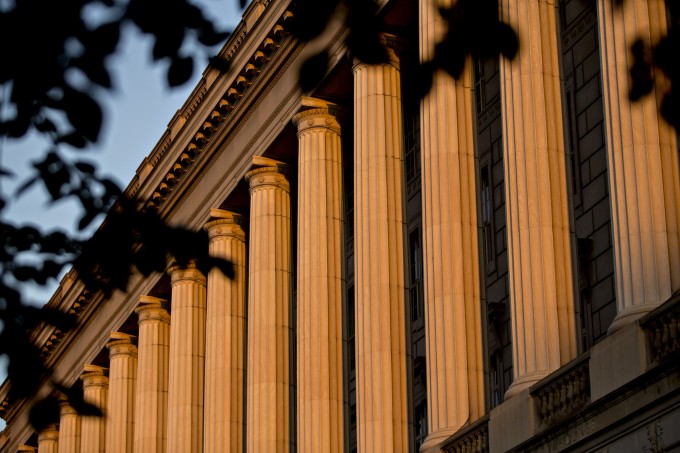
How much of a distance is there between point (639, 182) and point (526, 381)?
498 cm

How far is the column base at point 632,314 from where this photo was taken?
28594mm

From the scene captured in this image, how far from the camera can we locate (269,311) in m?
49.2

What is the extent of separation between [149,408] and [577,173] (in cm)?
2361

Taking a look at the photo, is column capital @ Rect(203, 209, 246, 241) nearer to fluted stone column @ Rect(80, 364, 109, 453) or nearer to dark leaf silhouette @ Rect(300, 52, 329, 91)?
fluted stone column @ Rect(80, 364, 109, 453)

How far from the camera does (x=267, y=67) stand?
164 ft

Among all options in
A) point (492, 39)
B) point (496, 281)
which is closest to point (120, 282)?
point (492, 39)

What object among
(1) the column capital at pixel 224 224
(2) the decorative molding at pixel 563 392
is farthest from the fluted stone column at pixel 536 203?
(1) the column capital at pixel 224 224

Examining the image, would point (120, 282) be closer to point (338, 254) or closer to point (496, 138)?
point (338, 254)

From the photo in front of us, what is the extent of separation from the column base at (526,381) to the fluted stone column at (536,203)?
20mm

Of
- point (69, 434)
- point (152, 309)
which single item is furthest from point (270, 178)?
point (69, 434)

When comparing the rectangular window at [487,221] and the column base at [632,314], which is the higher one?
the rectangular window at [487,221]

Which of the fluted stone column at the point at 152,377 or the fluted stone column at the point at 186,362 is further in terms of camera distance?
the fluted stone column at the point at 152,377

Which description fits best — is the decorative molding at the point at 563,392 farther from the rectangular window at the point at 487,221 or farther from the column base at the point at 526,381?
the rectangular window at the point at 487,221

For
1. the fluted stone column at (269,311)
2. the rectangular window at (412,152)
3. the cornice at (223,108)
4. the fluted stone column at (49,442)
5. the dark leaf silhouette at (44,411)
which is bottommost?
the dark leaf silhouette at (44,411)
